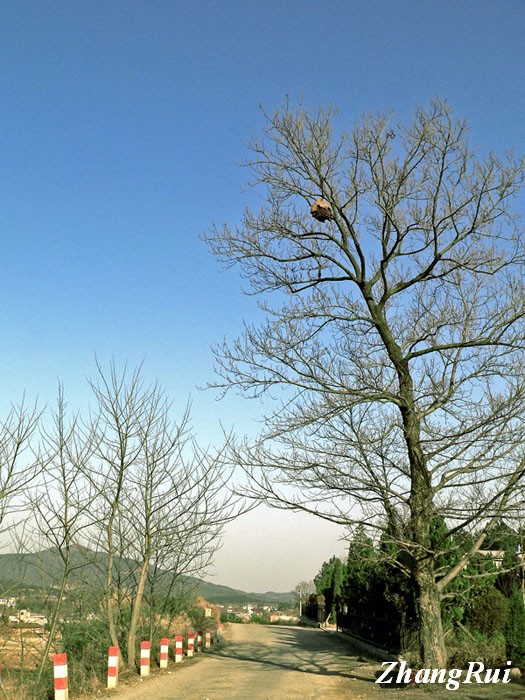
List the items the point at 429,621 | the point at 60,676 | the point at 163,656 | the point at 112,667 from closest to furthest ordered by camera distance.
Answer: the point at 60,676 < the point at 429,621 < the point at 112,667 < the point at 163,656

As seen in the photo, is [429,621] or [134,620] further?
[134,620]

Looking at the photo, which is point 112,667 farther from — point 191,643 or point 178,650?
point 191,643

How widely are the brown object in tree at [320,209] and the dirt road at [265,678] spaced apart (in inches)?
330

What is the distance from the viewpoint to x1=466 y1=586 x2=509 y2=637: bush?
18.4 meters

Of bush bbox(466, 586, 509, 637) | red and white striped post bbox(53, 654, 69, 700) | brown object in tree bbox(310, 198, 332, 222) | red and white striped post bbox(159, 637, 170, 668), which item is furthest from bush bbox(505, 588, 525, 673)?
brown object in tree bbox(310, 198, 332, 222)

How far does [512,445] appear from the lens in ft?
38.7

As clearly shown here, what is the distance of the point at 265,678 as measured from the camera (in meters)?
13.7

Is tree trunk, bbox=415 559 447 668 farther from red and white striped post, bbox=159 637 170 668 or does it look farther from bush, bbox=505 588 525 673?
red and white striped post, bbox=159 637 170 668

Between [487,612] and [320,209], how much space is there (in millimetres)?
12928

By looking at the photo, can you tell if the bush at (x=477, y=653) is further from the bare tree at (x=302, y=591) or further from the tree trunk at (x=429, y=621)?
the bare tree at (x=302, y=591)

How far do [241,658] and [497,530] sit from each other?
9572 mm

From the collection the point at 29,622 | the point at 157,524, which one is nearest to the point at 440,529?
the point at 157,524

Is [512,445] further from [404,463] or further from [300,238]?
[300,238]

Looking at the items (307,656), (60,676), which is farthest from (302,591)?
(60,676)
